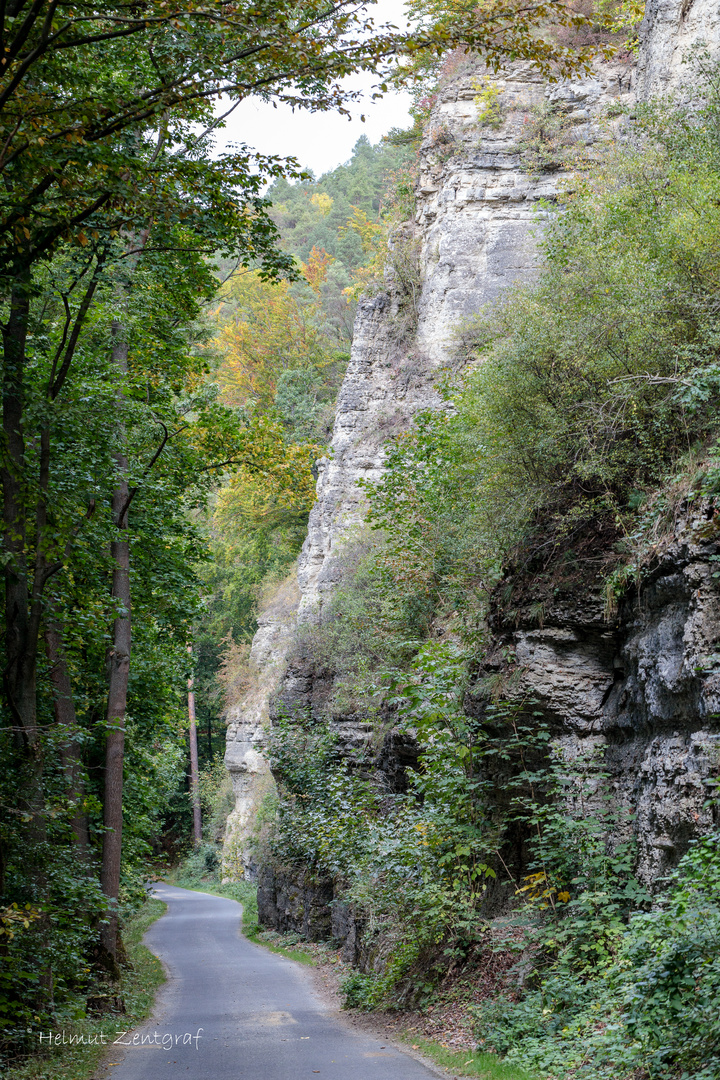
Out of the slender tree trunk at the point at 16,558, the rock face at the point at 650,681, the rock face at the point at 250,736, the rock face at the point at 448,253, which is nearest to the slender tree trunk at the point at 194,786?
the rock face at the point at 250,736

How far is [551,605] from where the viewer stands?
9289mm

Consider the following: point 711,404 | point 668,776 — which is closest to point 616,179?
point 711,404

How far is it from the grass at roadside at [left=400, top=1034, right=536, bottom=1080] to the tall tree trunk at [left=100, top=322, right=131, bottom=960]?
202 inches

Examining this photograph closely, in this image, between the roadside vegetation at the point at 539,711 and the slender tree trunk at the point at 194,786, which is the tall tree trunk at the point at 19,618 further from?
the slender tree trunk at the point at 194,786

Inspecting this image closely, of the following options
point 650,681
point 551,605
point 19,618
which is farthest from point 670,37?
point 19,618

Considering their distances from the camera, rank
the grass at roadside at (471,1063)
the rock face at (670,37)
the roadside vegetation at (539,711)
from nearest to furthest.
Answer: the roadside vegetation at (539,711)
the grass at roadside at (471,1063)
the rock face at (670,37)

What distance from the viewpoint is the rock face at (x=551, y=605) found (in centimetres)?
709

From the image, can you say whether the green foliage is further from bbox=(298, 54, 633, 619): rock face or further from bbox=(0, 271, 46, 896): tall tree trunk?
bbox=(298, 54, 633, 619): rock face

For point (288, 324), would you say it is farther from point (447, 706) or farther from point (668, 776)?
point (668, 776)

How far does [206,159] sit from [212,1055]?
9152 mm

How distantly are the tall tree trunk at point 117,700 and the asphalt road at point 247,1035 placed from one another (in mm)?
1817

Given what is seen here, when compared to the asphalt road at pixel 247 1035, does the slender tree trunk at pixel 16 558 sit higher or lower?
higher

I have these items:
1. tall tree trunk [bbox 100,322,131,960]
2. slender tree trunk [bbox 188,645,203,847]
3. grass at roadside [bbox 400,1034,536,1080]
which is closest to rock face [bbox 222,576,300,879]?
slender tree trunk [bbox 188,645,203,847]

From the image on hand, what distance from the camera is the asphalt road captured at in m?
7.76
